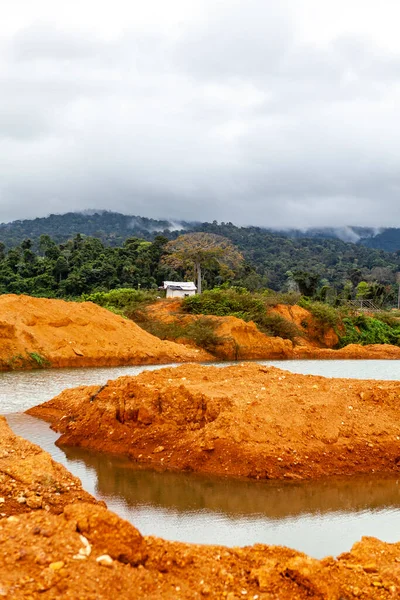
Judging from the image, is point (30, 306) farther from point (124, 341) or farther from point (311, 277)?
point (311, 277)

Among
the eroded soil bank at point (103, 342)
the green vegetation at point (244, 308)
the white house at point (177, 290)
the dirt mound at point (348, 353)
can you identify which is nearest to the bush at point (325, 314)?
the green vegetation at point (244, 308)

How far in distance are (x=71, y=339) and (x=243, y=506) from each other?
19160 mm

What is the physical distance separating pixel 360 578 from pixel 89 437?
21.6ft

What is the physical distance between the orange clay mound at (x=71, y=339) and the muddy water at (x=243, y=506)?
46.8 ft

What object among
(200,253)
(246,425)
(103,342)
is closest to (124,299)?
(200,253)

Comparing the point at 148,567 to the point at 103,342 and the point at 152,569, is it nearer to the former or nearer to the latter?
the point at 152,569

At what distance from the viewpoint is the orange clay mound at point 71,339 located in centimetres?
2364

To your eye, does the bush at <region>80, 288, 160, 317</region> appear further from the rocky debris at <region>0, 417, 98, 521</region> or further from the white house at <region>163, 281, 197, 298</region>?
the rocky debris at <region>0, 417, 98, 521</region>

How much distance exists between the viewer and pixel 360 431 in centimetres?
941

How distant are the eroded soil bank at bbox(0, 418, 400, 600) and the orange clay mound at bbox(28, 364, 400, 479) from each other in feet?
12.0

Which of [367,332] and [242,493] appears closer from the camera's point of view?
[242,493]

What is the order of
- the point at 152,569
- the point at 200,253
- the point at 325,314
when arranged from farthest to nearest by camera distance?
the point at 200,253
the point at 325,314
the point at 152,569

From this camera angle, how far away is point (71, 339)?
2553 cm

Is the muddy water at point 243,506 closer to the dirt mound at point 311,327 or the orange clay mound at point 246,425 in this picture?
the orange clay mound at point 246,425
